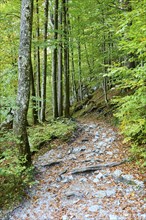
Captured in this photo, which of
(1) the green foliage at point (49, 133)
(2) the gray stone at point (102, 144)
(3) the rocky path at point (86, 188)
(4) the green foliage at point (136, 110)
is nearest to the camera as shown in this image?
(3) the rocky path at point (86, 188)

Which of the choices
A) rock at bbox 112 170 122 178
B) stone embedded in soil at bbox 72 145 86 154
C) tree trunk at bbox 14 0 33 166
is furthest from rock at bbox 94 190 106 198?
stone embedded in soil at bbox 72 145 86 154

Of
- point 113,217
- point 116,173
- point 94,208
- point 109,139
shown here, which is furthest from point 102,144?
point 113,217

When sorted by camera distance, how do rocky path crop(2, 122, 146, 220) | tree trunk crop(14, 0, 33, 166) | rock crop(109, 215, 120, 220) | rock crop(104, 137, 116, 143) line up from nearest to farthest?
rock crop(109, 215, 120, 220) < rocky path crop(2, 122, 146, 220) < tree trunk crop(14, 0, 33, 166) < rock crop(104, 137, 116, 143)

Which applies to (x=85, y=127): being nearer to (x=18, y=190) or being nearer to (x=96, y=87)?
(x=18, y=190)

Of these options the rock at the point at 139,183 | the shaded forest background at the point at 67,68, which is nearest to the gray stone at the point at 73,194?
the shaded forest background at the point at 67,68

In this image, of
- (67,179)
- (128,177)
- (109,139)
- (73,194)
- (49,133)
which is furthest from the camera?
(49,133)

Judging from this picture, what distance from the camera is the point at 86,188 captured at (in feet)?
17.6

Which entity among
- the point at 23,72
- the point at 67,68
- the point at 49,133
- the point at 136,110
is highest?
the point at 67,68

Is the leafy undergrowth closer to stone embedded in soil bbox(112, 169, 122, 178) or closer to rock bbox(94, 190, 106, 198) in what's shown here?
rock bbox(94, 190, 106, 198)

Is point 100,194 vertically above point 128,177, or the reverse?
point 128,177

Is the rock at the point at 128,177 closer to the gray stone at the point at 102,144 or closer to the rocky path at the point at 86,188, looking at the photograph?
the rocky path at the point at 86,188

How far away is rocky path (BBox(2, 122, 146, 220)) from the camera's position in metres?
4.47

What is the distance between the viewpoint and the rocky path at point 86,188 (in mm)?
4469

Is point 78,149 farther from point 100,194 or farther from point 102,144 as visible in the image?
point 100,194
